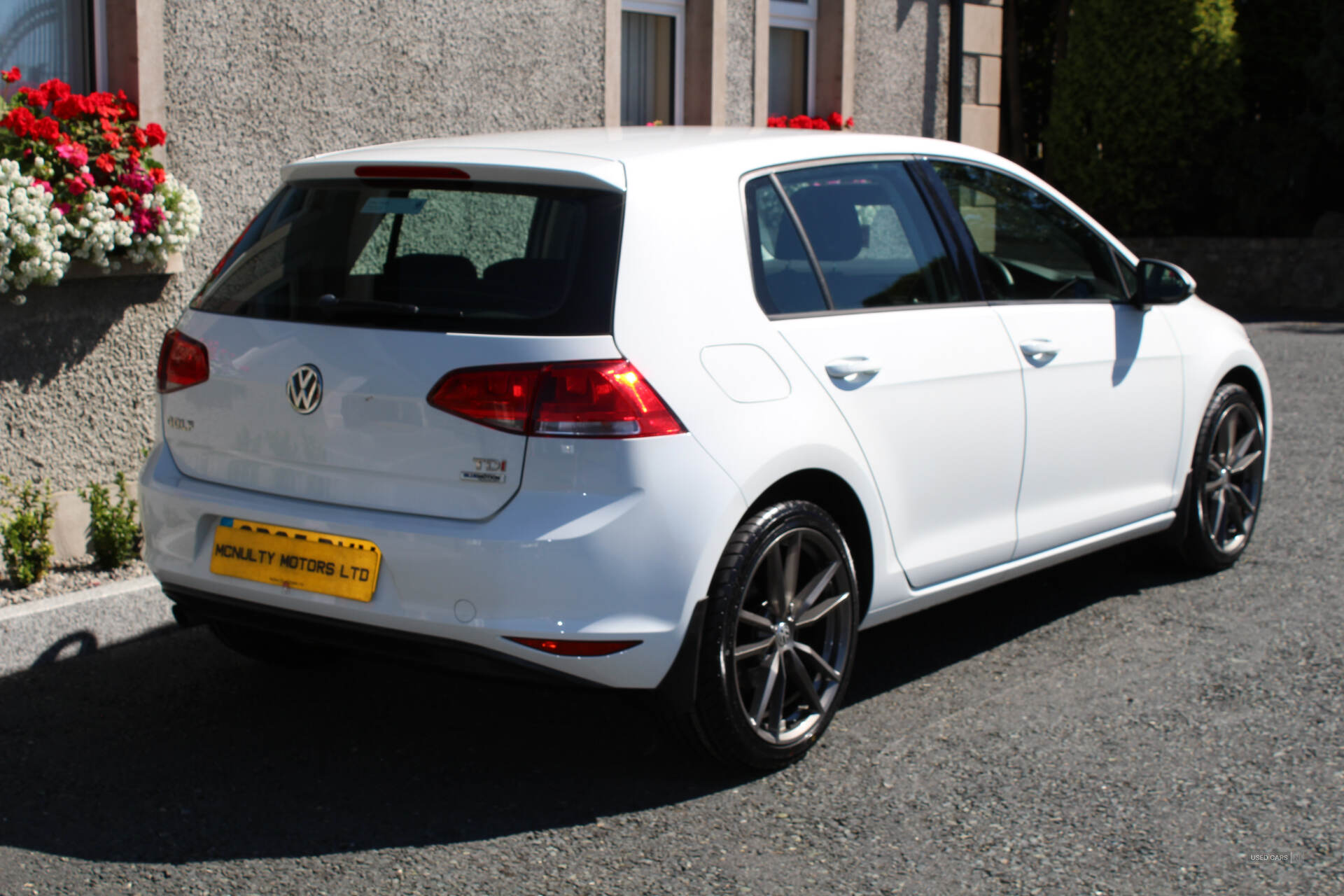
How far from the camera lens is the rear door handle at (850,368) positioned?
4.14 meters

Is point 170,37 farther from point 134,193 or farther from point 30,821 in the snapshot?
point 30,821

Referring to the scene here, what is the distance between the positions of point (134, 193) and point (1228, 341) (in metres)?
4.53

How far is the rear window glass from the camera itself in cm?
366

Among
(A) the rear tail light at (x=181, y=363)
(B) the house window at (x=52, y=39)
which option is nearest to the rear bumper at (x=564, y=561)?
(A) the rear tail light at (x=181, y=363)

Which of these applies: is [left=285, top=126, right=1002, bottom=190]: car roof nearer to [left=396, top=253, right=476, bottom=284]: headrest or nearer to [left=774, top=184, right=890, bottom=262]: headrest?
[left=774, top=184, right=890, bottom=262]: headrest

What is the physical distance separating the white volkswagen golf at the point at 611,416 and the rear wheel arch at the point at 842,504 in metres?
0.01

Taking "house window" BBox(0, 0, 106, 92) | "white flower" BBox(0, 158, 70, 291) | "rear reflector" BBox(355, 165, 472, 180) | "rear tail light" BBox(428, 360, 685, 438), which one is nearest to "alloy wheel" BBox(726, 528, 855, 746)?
"rear tail light" BBox(428, 360, 685, 438)

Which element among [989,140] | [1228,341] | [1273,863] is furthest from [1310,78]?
[1273,863]

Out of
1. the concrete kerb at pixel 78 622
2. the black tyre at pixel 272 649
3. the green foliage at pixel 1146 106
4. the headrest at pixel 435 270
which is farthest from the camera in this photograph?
the green foliage at pixel 1146 106

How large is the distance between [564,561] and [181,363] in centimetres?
131

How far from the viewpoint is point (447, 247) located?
3.87 m

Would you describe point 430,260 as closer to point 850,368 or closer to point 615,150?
point 615,150

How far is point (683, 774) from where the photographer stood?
408 centimetres

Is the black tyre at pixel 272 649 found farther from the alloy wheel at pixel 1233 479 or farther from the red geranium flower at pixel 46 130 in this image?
the alloy wheel at pixel 1233 479
